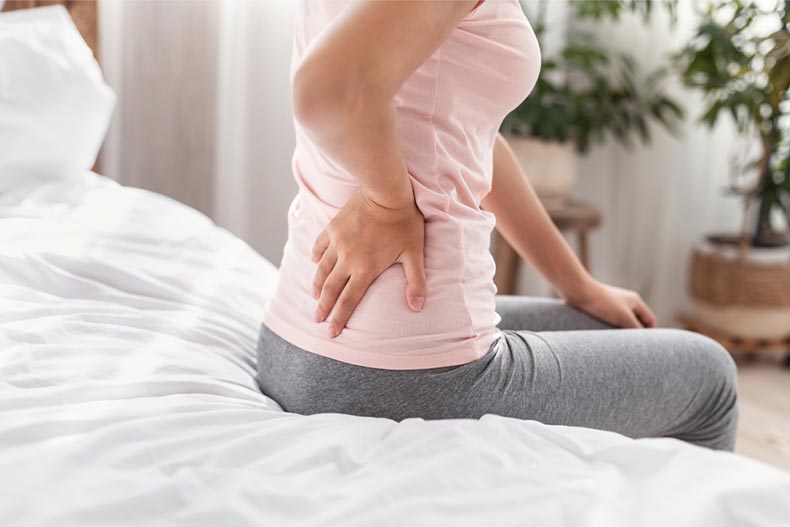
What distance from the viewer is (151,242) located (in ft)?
4.08

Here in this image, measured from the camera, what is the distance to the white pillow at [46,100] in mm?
1363

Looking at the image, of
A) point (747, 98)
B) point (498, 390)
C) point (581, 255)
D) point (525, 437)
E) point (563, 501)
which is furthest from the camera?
point (581, 255)

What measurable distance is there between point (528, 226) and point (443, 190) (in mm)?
385

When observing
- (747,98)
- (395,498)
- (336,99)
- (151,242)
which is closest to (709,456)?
(395,498)

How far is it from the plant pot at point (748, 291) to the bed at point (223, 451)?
177 cm

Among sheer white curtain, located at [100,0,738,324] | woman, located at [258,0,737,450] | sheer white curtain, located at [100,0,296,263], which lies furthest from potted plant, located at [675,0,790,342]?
woman, located at [258,0,737,450]

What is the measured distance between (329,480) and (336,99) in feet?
1.01

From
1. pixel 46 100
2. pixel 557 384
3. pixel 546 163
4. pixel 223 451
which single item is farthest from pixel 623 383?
pixel 546 163

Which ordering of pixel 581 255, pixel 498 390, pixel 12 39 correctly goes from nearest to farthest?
pixel 498 390
pixel 12 39
pixel 581 255

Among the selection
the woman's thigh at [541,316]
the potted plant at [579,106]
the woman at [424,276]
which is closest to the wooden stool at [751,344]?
the potted plant at [579,106]

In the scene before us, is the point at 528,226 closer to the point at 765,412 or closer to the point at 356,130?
the point at 356,130

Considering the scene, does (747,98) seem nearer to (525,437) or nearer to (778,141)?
(778,141)

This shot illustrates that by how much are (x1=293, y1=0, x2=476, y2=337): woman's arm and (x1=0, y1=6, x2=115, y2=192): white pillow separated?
74 centimetres

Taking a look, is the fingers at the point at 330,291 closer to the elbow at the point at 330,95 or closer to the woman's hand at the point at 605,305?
the elbow at the point at 330,95
